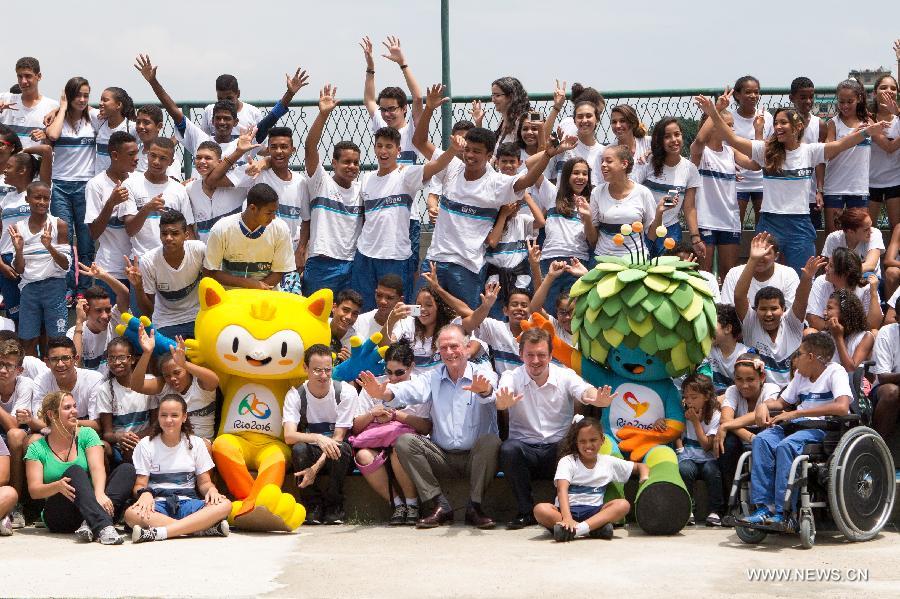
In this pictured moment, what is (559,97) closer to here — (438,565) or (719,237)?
(719,237)

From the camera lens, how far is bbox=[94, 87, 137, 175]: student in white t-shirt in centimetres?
1179

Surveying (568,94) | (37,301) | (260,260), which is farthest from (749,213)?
(37,301)

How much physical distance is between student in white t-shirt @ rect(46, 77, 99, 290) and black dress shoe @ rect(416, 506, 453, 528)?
173 inches

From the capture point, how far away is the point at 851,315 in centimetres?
936

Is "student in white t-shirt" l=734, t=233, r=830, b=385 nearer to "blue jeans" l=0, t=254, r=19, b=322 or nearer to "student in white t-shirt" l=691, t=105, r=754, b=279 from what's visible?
"student in white t-shirt" l=691, t=105, r=754, b=279

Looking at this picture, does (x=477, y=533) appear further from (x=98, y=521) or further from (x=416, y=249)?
(x=416, y=249)

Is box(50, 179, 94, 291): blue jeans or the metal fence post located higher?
the metal fence post

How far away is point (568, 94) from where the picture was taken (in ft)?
40.9

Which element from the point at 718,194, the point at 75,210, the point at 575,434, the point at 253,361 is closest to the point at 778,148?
the point at 718,194

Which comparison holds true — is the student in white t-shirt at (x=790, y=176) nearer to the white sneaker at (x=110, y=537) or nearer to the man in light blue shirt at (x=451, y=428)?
the man in light blue shirt at (x=451, y=428)

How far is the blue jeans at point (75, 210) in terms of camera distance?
1163 cm

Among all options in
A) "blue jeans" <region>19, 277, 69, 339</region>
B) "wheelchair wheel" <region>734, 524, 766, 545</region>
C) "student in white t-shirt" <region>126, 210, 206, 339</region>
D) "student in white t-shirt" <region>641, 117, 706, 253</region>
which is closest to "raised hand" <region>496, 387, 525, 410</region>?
"wheelchair wheel" <region>734, 524, 766, 545</region>

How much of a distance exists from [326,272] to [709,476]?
359cm

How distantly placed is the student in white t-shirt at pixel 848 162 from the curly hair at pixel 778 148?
448 millimetres
